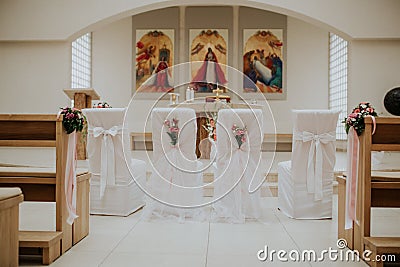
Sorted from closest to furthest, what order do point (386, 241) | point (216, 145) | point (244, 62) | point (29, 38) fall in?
point (386, 241)
point (216, 145)
point (29, 38)
point (244, 62)

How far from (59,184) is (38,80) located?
5.43 metres

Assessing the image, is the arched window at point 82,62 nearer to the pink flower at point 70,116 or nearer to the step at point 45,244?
the pink flower at point 70,116

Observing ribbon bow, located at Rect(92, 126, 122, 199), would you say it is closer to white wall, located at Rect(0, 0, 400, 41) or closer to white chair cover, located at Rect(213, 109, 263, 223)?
white chair cover, located at Rect(213, 109, 263, 223)

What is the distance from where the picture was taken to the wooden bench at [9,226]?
93.6 inches

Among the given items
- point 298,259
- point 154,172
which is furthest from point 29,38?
point 298,259

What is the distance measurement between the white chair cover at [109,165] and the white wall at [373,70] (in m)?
4.65

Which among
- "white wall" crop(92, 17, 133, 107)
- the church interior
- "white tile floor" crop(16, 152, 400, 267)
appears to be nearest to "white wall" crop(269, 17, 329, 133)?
the church interior

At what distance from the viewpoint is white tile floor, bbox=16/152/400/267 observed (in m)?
2.99

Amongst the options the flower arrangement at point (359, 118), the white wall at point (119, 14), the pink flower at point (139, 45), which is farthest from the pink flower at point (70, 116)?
the pink flower at point (139, 45)

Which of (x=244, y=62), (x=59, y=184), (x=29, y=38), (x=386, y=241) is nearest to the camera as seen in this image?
(x=386, y=241)

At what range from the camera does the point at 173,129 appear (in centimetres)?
444

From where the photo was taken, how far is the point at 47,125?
3225 mm

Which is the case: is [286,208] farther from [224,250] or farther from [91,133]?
[91,133]

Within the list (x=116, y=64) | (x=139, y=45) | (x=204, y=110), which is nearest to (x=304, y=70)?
(x=139, y=45)
